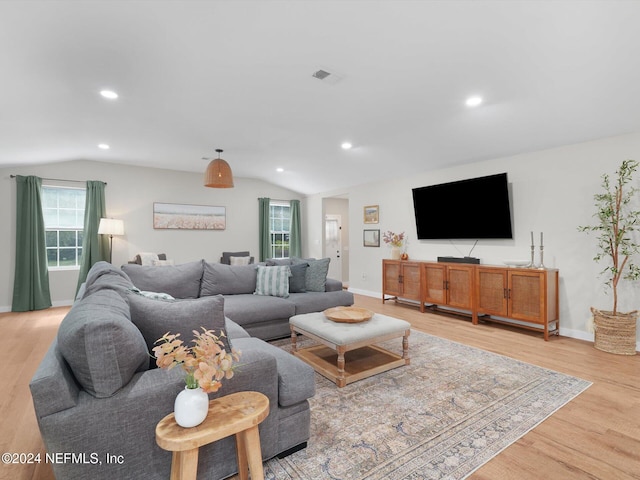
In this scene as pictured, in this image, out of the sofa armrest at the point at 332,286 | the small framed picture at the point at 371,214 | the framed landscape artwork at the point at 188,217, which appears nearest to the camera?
the sofa armrest at the point at 332,286

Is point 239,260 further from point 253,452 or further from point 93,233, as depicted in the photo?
point 253,452

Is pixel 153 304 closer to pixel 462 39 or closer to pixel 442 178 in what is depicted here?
pixel 462 39

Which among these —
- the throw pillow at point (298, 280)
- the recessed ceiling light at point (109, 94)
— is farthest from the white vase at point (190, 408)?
the recessed ceiling light at point (109, 94)

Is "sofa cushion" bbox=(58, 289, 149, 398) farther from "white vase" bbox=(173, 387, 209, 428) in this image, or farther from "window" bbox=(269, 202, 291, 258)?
"window" bbox=(269, 202, 291, 258)

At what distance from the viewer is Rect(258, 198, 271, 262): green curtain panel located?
7801 millimetres

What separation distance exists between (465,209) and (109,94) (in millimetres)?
4713

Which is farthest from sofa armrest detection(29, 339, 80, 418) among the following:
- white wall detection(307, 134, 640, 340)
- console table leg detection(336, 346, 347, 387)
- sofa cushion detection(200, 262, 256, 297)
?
white wall detection(307, 134, 640, 340)

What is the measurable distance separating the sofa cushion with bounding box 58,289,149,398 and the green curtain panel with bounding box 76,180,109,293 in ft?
17.6

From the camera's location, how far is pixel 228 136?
4672mm

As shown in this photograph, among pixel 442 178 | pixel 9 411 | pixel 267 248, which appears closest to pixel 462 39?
pixel 442 178

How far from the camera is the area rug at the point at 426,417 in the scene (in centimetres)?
170

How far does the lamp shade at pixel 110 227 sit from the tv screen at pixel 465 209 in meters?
5.31

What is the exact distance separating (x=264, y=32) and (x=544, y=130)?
328 centimetres

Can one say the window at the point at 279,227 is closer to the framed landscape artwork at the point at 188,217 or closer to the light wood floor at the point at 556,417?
the framed landscape artwork at the point at 188,217
